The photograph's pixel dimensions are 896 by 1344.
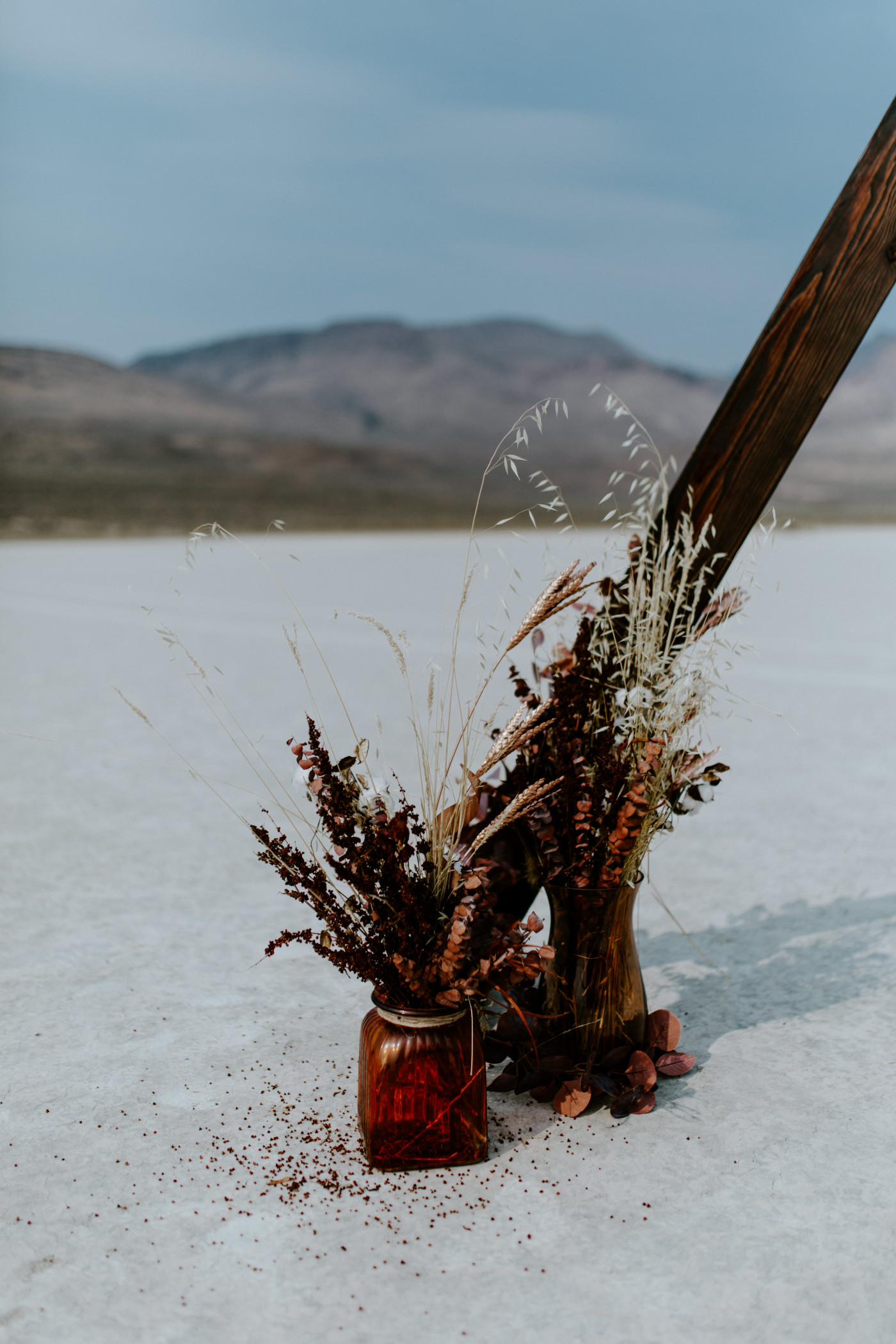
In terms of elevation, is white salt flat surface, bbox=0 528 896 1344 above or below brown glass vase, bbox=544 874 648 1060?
below

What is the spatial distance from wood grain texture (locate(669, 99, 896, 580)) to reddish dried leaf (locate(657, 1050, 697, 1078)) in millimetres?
1041

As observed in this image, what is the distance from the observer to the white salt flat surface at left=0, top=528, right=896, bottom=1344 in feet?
5.73

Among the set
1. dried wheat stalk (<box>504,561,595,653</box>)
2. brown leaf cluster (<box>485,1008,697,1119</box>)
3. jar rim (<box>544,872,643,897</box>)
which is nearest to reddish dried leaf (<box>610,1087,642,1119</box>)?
brown leaf cluster (<box>485,1008,697,1119</box>)

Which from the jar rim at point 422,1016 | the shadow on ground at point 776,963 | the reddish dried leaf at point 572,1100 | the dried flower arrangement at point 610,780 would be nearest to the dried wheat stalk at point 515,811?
the dried flower arrangement at point 610,780

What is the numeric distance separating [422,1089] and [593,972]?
0.46 m

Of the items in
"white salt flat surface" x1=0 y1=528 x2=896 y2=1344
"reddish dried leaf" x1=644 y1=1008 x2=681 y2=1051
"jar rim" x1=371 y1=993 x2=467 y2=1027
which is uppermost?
"jar rim" x1=371 y1=993 x2=467 y2=1027

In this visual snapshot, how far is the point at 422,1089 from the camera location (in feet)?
6.72

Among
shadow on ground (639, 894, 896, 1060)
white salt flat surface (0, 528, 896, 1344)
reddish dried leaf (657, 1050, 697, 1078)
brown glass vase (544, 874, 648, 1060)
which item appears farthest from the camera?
shadow on ground (639, 894, 896, 1060)

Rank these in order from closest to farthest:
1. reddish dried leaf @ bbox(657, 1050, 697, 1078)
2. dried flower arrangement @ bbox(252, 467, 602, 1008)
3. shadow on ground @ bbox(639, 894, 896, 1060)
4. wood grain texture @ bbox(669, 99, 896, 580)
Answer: dried flower arrangement @ bbox(252, 467, 602, 1008) < wood grain texture @ bbox(669, 99, 896, 580) < reddish dried leaf @ bbox(657, 1050, 697, 1078) < shadow on ground @ bbox(639, 894, 896, 1060)

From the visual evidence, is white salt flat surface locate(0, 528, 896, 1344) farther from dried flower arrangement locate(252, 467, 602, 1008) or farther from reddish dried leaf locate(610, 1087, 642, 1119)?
dried flower arrangement locate(252, 467, 602, 1008)

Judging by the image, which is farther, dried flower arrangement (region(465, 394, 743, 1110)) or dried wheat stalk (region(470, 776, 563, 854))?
dried flower arrangement (region(465, 394, 743, 1110))

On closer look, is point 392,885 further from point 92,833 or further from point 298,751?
point 92,833

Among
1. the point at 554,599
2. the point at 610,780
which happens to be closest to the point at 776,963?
the point at 610,780

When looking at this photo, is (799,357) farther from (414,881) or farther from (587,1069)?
(587,1069)
